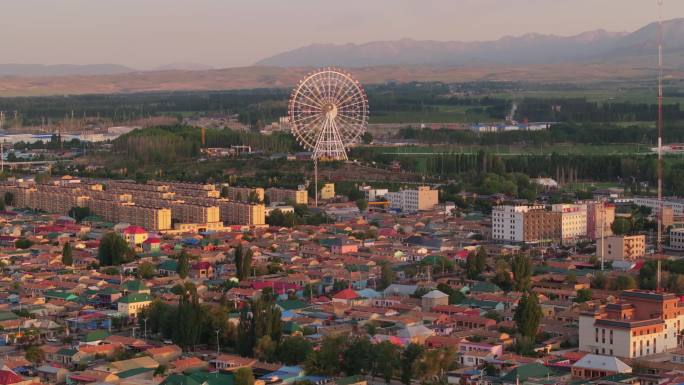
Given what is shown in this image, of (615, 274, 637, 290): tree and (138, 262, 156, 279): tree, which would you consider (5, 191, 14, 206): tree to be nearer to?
(138, 262, 156, 279): tree

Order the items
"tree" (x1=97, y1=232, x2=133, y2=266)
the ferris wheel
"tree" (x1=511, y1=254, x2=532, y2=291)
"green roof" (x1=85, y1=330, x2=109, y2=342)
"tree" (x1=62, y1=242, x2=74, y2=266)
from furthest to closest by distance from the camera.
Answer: the ferris wheel < "tree" (x1=97, y1=232, x2=133, y2=266) < "tree" (x1=62, y1=242, x2=74, y2=266) < "tree" (x1=511, y1=254, x2=532, y2=291) < "green roof" (x1=85, y1=330, x2=109, y2=342)

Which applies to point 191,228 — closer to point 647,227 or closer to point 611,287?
point 647,227

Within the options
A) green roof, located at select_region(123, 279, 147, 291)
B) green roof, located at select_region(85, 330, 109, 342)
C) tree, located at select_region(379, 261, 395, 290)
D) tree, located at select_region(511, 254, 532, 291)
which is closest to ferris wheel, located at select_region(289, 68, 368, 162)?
tree, located at select_region(379, 261, 395, 290)

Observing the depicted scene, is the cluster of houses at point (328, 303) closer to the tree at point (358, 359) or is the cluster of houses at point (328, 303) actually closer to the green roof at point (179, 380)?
the green roof at point (179, 380)

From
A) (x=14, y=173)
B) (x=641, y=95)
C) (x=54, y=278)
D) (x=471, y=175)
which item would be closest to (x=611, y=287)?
(x=54, y=278)

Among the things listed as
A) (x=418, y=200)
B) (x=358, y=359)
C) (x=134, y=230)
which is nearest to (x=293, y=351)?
(x=358, y=359)

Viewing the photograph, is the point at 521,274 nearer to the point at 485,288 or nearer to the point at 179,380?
the point at 485,288

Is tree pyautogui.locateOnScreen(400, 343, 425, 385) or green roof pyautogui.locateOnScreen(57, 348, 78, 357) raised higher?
tree pyautogui.locateOnScreen(400, 343, 425, 385)
